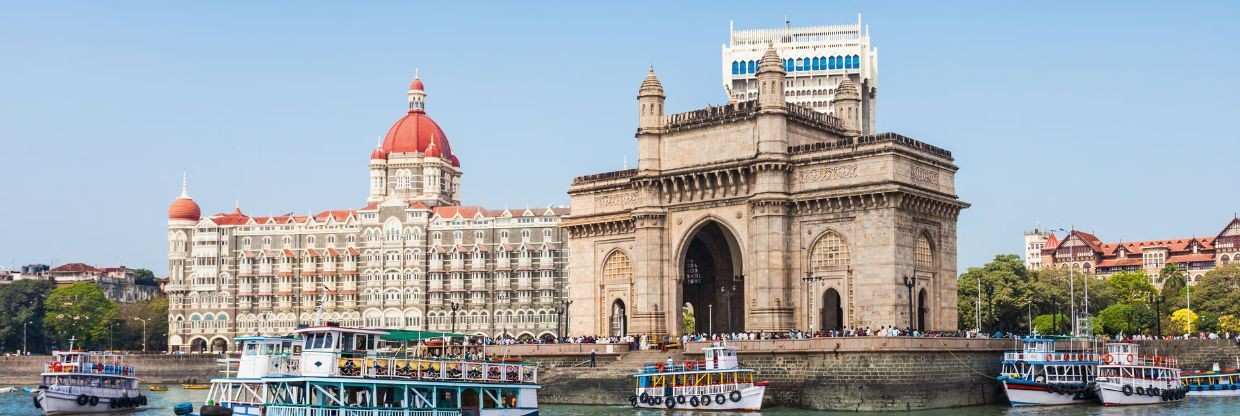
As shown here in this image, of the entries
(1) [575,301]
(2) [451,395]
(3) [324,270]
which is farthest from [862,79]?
(2) [451,395]

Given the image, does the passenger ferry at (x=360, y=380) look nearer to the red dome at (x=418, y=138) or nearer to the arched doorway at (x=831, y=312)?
the arched doorway at (x=831, y=312)

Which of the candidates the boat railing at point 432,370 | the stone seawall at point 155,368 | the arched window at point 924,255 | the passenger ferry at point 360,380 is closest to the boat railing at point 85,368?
the passenger ferry at point 360,380

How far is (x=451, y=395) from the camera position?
54156 millimetres

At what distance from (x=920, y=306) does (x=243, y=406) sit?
3513 cm

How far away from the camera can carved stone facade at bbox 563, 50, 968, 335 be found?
229 feet

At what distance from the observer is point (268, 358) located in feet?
170

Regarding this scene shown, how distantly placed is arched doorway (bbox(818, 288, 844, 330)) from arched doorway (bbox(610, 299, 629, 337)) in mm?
13455

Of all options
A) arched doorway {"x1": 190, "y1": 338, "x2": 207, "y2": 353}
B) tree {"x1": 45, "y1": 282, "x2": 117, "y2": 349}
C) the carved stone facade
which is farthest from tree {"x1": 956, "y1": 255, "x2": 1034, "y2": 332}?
tree {"x1": 45, "y1": 282, "x2": 117, "y2": 349}

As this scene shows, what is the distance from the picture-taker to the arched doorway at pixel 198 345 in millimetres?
152500

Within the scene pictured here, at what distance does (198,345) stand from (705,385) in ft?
331

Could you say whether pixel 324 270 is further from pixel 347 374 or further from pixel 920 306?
pixel 347 374

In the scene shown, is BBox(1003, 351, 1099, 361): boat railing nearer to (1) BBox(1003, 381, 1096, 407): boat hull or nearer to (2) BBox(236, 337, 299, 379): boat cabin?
(1) BBox(1003, 381, 1096, 407): boat hull

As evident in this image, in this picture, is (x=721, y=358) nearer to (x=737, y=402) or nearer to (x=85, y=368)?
(x=737, y=402)

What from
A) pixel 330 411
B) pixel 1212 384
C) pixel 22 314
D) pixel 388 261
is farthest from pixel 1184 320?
pixel 22 314
